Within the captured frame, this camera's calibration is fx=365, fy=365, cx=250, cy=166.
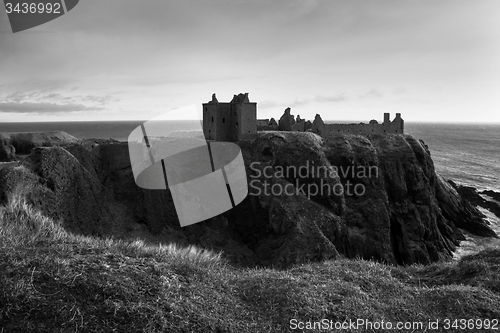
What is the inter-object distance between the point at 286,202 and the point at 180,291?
3020 cm

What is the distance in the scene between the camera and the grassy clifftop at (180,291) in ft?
A: 20.2

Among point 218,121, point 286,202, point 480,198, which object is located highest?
point 218,121

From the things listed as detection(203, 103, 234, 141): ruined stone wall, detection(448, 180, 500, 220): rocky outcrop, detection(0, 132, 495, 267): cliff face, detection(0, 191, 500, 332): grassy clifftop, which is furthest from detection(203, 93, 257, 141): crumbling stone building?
detection(448, 180, 500, 220): rocky outcrop

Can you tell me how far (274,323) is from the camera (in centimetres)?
709

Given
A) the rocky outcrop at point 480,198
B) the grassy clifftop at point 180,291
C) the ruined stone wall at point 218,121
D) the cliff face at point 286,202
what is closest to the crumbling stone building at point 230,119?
the ruined stone wall at point 218,121

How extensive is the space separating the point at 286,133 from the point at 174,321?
39551 mm

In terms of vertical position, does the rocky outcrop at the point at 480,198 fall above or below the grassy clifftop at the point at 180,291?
below

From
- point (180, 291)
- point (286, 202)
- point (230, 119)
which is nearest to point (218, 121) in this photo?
point (230, 119)

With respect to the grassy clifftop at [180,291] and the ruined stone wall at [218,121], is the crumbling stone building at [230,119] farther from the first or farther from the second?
the grassy clifftop at [180,291]

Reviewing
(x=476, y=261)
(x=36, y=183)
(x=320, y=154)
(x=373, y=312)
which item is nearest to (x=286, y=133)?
(x=320, y=154)

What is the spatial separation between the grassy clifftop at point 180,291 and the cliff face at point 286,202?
19072 mm

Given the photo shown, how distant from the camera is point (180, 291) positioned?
7.32 m

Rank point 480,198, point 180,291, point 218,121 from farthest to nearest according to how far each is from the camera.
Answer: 1. point 480,198
2. point 218,121
3. point 180,291

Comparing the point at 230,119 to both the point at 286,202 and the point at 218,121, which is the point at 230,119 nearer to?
the point at 218,121
